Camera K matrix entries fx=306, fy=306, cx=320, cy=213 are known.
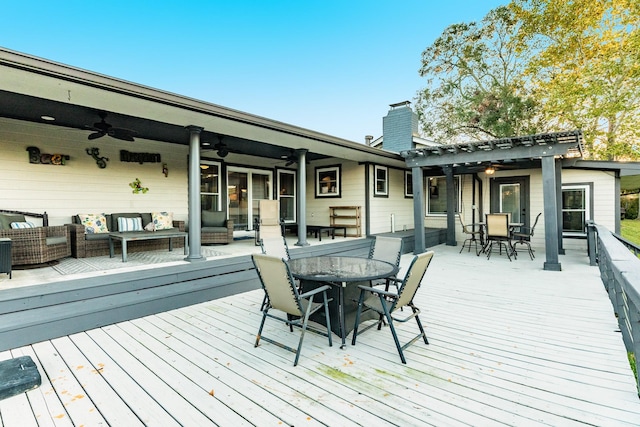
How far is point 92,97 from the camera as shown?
3.70m

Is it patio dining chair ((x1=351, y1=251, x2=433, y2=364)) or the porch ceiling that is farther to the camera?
the porch ceiling

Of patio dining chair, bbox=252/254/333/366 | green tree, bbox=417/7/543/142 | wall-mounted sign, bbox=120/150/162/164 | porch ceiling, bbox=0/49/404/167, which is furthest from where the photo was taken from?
green tree, bbox=417/7/543/142

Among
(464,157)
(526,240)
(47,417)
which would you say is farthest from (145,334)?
(526,240)

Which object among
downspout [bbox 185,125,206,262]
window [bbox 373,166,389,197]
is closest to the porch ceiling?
downspout [bbox 185,125,206,262]

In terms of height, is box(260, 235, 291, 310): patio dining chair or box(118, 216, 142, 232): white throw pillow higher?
box(118, 216, 142, 232): white throw pillow

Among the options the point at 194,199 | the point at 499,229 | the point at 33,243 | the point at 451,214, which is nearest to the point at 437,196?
the point at 451,214

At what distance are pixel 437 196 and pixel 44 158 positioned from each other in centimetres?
1044

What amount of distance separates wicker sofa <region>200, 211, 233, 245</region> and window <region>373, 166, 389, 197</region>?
4.35 metres

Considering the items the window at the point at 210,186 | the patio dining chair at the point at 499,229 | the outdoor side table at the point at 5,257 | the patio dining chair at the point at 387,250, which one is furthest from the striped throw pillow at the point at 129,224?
the patio dining chair at the point at 499,229

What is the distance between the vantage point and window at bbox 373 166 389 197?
9258mm

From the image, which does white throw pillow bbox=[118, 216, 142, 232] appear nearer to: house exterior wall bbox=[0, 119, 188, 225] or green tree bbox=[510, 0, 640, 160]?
house exterior wall bbox=[0, 119, 188, 225]

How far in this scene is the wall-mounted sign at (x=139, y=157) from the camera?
254 inches

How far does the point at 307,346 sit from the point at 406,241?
6.47 m

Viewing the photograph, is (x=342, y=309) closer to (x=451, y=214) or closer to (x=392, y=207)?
(x=392, y=207)
